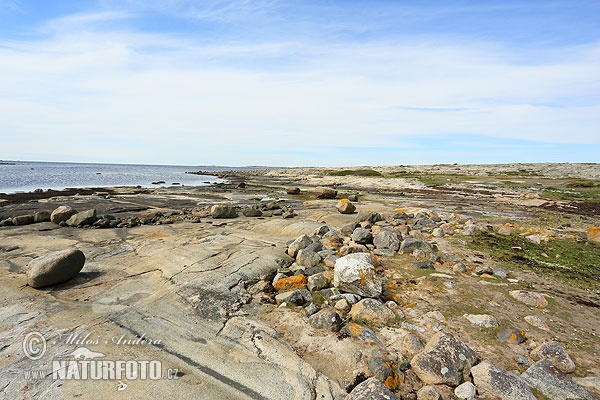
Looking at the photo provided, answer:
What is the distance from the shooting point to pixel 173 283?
7.08m

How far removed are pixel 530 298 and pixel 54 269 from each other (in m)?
10.2

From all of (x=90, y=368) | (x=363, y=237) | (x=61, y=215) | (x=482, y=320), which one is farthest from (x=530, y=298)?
(x=61, y=215)

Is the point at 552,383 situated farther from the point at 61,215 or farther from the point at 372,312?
the point at 61,215

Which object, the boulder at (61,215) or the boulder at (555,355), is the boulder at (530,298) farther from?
the boulder at (61,215)

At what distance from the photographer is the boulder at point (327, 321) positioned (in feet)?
16.9

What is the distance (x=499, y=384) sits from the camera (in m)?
3.69

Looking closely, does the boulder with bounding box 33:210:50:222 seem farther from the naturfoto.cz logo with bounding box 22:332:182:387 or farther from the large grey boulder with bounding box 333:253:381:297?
the large grey boulder with bounding box 333:253:381:297

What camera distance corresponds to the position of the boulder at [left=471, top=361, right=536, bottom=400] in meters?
3.61

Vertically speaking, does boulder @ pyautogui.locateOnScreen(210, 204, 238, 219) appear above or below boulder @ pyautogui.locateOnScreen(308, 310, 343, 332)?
above

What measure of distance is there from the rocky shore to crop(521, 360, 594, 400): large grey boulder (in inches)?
0.6

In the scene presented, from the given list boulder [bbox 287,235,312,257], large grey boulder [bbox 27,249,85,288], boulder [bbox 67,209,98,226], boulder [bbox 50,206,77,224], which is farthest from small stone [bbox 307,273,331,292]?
boulder [bbox 50,206,77,224]

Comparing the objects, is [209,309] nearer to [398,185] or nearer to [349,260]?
[349,260]

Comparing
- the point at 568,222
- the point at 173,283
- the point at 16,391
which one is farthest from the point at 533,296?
the point at 568,222

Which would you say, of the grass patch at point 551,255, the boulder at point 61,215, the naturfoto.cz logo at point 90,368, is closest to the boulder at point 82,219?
the boulder at point 61,215
